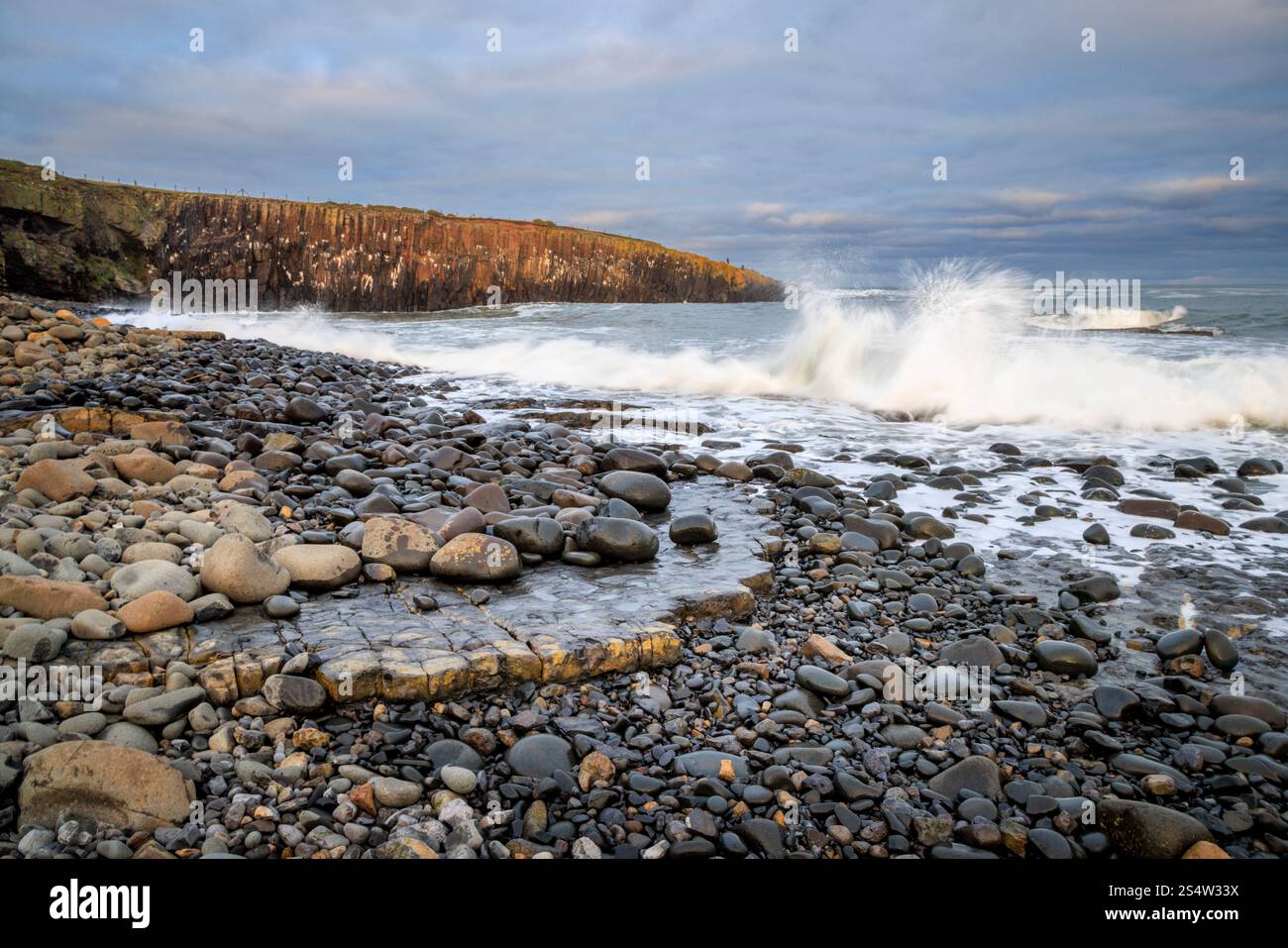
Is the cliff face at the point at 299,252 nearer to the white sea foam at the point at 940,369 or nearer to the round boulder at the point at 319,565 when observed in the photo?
the white sea foam at the point at 940,369

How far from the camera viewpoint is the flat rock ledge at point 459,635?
321cm

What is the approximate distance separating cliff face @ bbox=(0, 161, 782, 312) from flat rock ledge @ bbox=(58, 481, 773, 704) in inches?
1614

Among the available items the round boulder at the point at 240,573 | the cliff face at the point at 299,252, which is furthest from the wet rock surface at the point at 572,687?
the cliff face at the point at 299,252

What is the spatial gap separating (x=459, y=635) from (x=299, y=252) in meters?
44.5

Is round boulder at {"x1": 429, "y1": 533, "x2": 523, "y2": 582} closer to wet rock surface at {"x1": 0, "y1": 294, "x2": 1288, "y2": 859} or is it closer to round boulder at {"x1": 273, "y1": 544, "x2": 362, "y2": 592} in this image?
wet rock surface at {"x1": 0, "y1": 294, "x2": 1288, "y2": 859}

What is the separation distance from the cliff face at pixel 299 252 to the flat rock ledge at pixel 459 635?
41.0 meters

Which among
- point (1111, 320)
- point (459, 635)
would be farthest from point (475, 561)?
point (1111, 320)

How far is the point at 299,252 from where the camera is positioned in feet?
137

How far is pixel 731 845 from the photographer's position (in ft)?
7.90

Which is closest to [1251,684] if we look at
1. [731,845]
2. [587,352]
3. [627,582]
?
[731,845]

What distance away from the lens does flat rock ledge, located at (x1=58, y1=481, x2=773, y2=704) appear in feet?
10.5

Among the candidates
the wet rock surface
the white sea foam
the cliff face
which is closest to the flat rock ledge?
the wet rock surface
